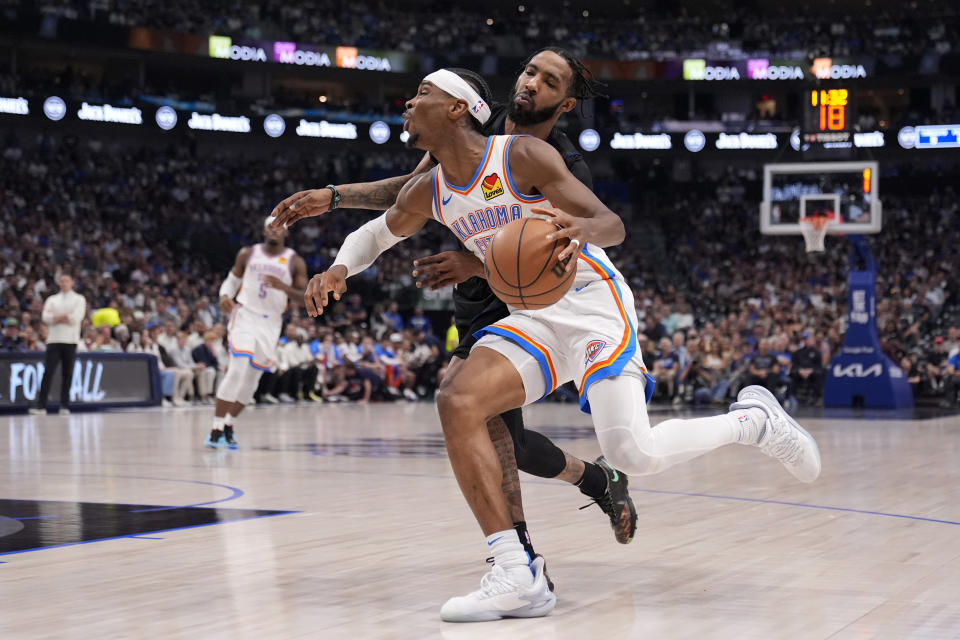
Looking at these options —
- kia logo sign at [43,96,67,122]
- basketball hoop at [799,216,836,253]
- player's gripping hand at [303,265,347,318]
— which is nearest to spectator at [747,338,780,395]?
basketball hoop at [799,216,836,253]

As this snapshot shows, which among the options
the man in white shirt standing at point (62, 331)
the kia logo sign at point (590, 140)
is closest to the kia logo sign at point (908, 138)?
the kia logo sign at point (590, 140)

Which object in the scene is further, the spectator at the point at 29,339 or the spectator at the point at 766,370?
the spectator at the point at 766,370

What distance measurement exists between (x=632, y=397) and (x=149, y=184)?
2943cm

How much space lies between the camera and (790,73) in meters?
36.6

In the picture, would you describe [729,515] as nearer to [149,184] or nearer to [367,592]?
[367,592]

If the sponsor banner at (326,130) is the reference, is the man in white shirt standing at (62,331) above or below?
below

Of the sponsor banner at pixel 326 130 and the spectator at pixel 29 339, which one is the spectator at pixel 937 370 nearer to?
the spectator at pixel 29 339

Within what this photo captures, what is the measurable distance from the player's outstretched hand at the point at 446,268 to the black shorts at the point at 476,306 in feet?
1.65

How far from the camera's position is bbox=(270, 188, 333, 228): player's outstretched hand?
446 centimetres

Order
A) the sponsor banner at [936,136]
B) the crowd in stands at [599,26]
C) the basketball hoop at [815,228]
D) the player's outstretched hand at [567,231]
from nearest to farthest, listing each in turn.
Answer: the player's outstretched hand at [567,231]
the basketball hoop at [815,228]
the sponsor banner at [936,136]
the crowd in stands at [599,26]

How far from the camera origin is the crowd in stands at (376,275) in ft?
65.0

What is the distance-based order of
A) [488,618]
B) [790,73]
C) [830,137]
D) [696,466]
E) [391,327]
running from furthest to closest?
[790,73]
[391,327]
[830,137]
[696,466]
[488,618]

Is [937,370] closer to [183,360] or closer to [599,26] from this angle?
[183,360]

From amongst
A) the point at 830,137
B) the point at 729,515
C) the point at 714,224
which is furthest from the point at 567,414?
the point at 714,224
